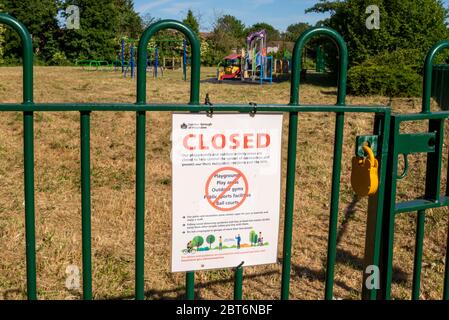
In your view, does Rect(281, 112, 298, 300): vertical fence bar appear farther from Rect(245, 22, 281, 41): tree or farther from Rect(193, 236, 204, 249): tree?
Rect(245, 22, 281, 41): tree

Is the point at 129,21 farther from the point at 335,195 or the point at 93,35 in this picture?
the point at 335,195

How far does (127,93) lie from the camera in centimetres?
1352

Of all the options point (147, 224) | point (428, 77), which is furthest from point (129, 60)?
point (428, 77)

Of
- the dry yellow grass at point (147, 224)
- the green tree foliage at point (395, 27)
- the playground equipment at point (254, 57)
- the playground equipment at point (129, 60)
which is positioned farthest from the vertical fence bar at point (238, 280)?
the playground equipment at point (254, 57)

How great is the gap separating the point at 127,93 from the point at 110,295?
1082 cm

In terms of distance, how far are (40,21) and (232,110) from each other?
42489 mm

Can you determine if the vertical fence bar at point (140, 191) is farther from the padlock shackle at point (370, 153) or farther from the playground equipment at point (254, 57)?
the playground equipment at point (254, 57)

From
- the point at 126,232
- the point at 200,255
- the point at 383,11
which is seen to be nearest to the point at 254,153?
the point at 200,255

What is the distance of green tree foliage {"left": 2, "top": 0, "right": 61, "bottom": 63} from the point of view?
3991cm

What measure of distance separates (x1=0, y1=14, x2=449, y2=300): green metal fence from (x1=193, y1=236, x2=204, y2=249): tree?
115mm

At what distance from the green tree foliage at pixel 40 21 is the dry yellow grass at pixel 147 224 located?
34061 millimetres

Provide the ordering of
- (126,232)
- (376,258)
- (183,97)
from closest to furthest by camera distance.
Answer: (376,258), (126,232), (183,97)

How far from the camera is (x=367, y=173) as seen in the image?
2029 mm
